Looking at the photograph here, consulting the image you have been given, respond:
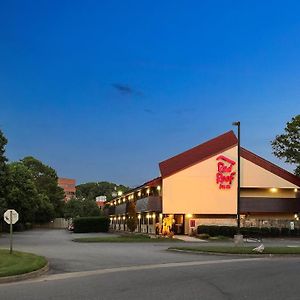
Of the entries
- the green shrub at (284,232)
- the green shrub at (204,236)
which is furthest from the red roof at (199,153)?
the green shrub at (284,232)

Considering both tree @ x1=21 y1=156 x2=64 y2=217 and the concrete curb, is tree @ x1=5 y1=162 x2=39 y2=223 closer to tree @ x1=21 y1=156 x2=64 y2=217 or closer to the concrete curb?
tree @ x1=21 y1=156 x2=64 y2=217

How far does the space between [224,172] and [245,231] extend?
8381 mm

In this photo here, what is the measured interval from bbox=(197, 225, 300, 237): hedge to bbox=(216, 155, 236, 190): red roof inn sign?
23.4 ft

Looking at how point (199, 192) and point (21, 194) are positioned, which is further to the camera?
point (21, 194)

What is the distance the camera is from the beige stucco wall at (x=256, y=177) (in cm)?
5859

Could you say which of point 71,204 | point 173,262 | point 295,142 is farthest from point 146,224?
point 71,204

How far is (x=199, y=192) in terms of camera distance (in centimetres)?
5750

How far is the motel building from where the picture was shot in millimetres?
56594

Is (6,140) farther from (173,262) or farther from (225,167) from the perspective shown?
(173,262)

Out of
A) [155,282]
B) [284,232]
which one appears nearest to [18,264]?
[155,282]

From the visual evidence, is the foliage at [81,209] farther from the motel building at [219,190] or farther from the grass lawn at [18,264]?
the grass lawn at [18,264]

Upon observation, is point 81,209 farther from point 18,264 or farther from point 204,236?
point 18,264

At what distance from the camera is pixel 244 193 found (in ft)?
196

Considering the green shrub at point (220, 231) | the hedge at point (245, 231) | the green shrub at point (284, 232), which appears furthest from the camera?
the green shrub at point (284, 232)
